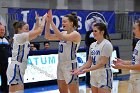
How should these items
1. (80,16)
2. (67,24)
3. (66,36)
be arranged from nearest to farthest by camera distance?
(66,36) < (67,24) < (80,16)

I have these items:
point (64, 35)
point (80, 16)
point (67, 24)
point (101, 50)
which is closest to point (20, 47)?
point (64, 35)

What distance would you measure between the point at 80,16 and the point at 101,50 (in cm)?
930

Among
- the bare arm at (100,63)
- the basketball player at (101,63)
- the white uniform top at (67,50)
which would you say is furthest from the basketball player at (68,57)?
the bare arm at (100,63)

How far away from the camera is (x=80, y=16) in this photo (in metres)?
14.0

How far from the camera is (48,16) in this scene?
207 inches

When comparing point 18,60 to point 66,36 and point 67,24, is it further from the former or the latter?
point 67,24

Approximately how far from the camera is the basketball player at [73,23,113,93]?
15.7 ft

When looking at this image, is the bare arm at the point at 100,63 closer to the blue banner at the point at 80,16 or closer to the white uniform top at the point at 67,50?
the white uniform top at the point at 67,50

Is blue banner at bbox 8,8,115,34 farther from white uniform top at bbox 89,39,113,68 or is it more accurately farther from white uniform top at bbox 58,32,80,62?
white uniform top at bbox 89,39,113,68

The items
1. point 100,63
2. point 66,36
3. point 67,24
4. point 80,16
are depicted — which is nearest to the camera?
point 100,63

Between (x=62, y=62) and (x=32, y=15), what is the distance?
7.49 metres

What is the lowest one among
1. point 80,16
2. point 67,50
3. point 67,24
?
point 67,50

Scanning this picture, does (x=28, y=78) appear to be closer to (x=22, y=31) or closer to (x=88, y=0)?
(x=22, y=31)

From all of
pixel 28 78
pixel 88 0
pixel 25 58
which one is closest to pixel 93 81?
pixel 25 58
